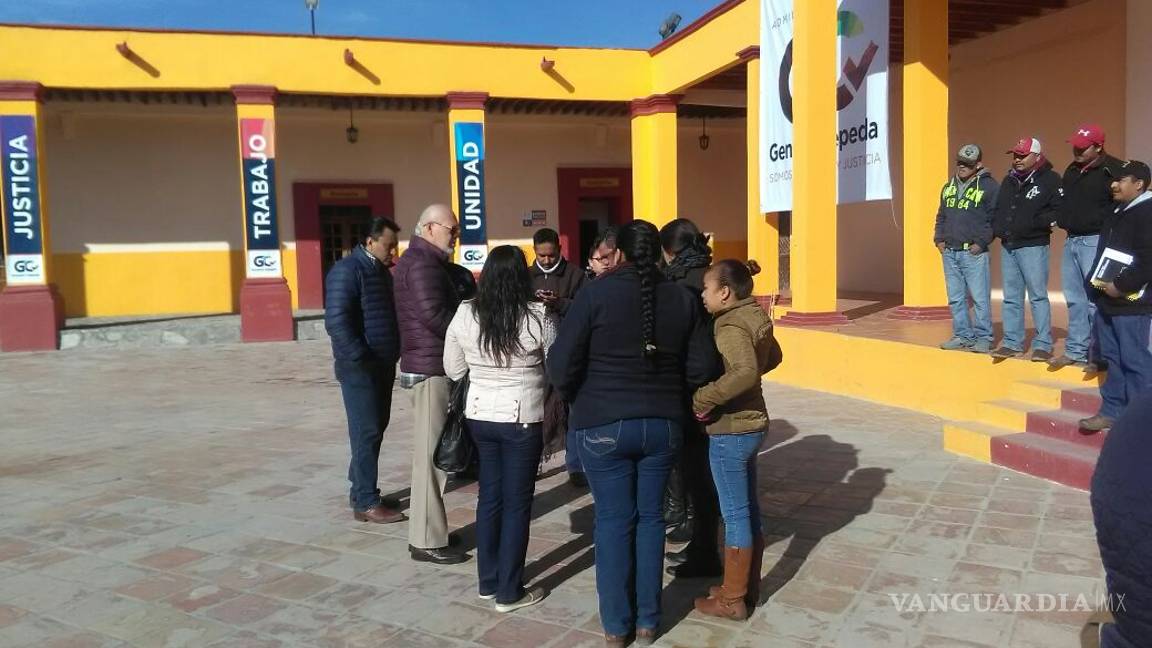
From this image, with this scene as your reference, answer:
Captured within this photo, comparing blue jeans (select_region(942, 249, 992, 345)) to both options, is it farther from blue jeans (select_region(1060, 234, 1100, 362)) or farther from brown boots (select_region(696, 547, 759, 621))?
brown boots (select_region(696, 547, 759, 621))

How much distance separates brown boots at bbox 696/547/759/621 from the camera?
10.5 ft

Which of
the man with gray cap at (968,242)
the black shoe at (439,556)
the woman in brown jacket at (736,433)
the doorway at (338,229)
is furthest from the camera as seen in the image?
the doorway at (338,229)

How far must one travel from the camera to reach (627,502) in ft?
9.68

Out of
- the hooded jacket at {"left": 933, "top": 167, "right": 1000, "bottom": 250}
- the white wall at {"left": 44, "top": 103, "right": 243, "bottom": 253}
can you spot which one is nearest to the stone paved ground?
the hooded jacket at {"left": 933, "top": 167, "right": 1000, "bottom": 250}

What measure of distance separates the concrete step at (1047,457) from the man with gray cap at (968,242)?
1.37 m

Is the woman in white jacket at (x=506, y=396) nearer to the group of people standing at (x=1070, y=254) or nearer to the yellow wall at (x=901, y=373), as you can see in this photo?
the group of people standing at (x=1070, y=254)

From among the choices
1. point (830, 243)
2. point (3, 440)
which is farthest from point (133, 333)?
point (830, 243)

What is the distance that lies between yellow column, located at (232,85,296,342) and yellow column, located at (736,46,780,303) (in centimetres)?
744

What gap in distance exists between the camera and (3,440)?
22.6 ft

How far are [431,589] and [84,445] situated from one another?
4.54m

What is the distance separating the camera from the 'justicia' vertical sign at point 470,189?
13695 mm

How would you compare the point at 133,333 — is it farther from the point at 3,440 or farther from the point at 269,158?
the point at 3,440

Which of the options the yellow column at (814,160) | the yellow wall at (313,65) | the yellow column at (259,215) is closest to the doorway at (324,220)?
the yellow column at (259,215)

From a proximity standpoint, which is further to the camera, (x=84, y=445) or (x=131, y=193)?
(x=131, y=193)
